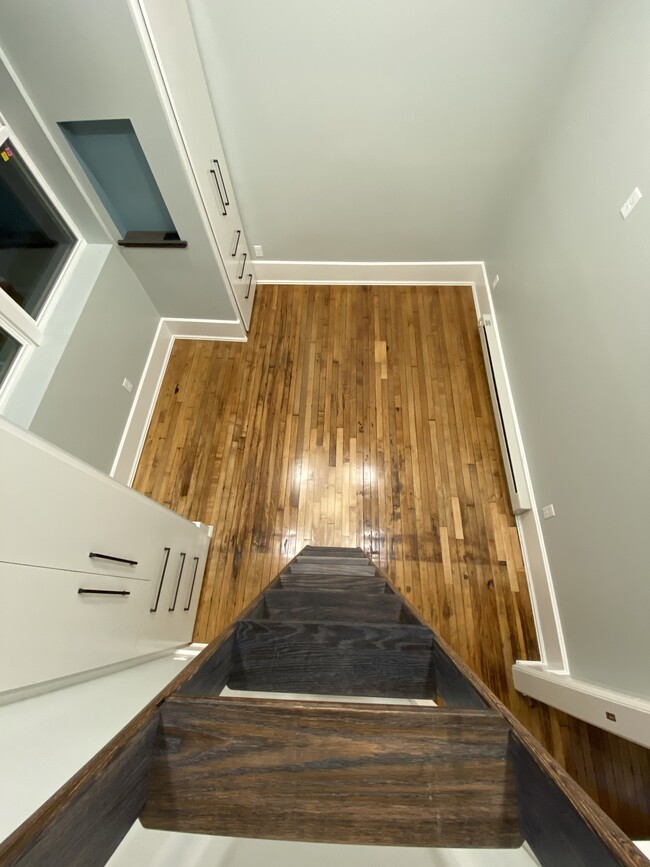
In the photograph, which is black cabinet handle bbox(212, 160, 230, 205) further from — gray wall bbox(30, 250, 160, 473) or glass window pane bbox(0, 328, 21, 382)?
glass window pane bbox(0, 328, 21, 382)

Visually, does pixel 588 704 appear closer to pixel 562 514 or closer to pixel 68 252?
pixel 562 514

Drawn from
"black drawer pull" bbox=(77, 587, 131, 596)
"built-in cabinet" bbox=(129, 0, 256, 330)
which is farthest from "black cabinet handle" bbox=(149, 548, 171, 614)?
"built-in cabinet" bbox=(129, 0, 256, 330)

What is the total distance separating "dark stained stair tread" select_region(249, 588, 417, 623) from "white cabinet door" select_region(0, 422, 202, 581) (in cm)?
52

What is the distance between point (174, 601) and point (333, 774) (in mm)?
1516

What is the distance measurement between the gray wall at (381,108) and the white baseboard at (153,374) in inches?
33.2

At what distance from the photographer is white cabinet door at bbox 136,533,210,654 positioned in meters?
1.56

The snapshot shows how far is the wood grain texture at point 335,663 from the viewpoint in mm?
858

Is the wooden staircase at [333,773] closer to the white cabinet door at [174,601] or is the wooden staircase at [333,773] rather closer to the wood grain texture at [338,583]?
the wood grain texture at [338,583]

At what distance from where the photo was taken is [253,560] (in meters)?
2.29

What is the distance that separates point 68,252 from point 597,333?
2.82m

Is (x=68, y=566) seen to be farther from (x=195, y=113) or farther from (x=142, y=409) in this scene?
(x=195, y=113)

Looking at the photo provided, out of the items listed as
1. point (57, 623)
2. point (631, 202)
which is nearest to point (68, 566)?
point (57, 623)

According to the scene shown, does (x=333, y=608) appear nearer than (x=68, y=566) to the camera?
No

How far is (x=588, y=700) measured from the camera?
1506mm
